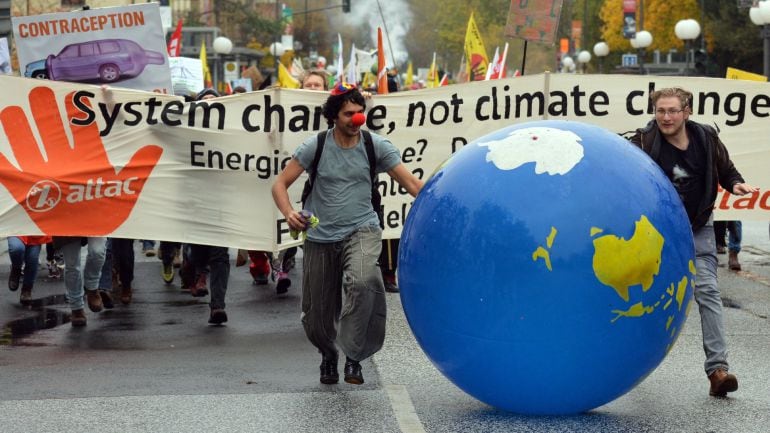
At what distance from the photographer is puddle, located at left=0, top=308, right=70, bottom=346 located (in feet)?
33.4

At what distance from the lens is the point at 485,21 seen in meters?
98.8

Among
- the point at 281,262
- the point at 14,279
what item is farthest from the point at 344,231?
the point at 14,279

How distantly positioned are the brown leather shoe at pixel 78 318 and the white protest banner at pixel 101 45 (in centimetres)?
240

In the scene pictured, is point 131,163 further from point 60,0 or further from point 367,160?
point 60,0

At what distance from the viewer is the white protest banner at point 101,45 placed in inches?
487

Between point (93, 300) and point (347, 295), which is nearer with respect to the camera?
point (347, 295)

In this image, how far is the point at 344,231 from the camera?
7.97 meters

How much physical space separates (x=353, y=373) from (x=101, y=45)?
542 cm

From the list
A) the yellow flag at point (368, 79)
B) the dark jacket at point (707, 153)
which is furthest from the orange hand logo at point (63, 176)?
the yellow flag at point (368, 79)

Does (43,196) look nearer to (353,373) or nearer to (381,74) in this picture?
(353,373)

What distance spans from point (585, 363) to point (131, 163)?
546 cm

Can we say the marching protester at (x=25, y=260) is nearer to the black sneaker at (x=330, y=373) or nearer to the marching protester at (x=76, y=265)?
the marching protester at (x=76, y=265)

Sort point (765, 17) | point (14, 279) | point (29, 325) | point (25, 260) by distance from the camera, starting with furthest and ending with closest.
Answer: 1. point (765, 17)
2. point (14, 279)
3. point (25, 260)
4. point (29, 325)

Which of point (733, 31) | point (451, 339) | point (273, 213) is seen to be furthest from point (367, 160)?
point (733, 31)
